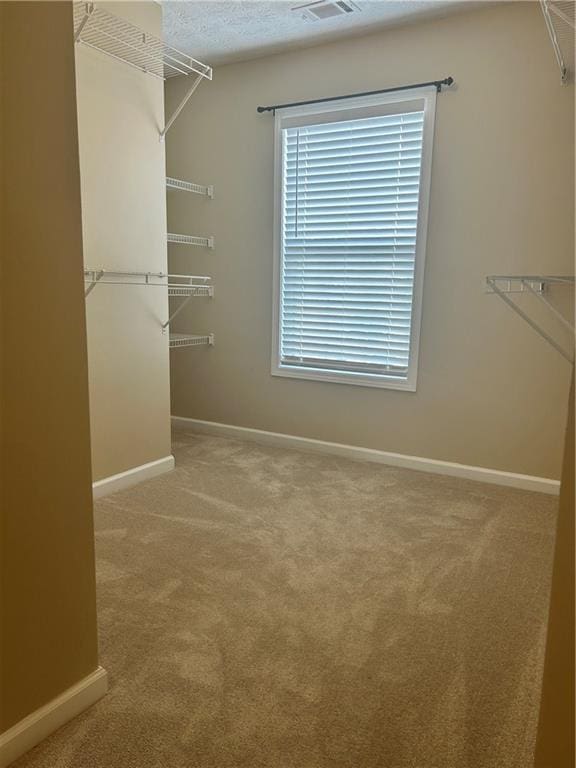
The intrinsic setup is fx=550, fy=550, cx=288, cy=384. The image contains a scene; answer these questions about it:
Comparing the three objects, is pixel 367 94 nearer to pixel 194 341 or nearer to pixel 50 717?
pixel 194 341

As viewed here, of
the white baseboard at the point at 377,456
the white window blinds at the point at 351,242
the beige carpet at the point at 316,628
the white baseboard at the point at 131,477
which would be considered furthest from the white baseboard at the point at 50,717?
the white window blinds at the point at 351,242

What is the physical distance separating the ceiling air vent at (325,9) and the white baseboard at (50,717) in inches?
123

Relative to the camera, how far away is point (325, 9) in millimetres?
2904

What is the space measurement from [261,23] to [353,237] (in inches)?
50.4

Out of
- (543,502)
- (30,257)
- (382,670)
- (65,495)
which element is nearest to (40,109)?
(30,257)

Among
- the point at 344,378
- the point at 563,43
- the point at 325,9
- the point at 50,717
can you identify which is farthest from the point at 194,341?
the point at 50,717

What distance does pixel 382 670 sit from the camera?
1.58 m

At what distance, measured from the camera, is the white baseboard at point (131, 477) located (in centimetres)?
284

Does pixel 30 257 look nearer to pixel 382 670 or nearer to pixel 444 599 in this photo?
pixel 382 670

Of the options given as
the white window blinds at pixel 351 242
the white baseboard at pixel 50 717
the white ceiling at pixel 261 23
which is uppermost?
the white ceiling at pixel 261 23

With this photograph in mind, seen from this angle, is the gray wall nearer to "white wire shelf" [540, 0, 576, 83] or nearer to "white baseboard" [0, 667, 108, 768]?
"white wire shelf" [540, 0, 576, 83]

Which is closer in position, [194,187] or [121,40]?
[121,40]

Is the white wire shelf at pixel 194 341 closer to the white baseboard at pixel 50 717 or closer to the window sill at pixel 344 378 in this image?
the window sill at pixel 344 378

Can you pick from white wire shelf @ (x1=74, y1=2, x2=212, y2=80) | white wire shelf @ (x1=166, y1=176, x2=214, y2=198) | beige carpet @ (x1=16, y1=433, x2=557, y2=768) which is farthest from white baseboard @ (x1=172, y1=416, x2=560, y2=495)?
white wire shelf @ (x1=74, y1=2, x2=212, y2=80)
